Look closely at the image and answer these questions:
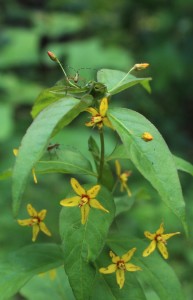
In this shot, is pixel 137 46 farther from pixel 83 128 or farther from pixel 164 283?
pixel 164 283

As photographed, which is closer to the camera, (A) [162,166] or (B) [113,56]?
(A) [162,166]

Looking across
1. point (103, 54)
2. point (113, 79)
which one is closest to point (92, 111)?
point (113, 79)

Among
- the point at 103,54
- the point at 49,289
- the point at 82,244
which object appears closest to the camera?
the point at 82,244

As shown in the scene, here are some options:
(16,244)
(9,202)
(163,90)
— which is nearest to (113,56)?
(163,90)

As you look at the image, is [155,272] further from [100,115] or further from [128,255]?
[100,115]

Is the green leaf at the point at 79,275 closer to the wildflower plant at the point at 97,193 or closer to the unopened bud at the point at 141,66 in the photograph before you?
the wildflower plant at the point at 97,193

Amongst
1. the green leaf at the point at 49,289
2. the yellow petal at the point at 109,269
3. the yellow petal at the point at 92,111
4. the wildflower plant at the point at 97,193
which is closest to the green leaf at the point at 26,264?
the wildflower plant at the point at 97,193

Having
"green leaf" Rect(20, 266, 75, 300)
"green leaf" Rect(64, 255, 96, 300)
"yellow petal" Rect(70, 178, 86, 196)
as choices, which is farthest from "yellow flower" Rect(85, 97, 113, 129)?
"green leaf" Rect(20, 266, 75, 300)
